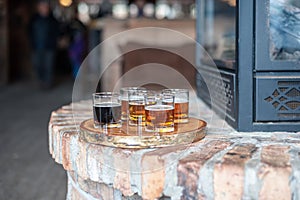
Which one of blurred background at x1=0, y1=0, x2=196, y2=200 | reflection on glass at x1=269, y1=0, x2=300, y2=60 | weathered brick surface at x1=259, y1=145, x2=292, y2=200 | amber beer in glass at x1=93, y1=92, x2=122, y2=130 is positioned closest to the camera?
weathered brick surface at x1=259, y1=145, x2=292, y2=200

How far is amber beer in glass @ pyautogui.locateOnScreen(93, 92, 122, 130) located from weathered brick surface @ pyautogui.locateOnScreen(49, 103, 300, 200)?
0.32 ft

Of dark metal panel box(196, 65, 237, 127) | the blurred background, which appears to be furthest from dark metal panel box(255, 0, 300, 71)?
the blurred background

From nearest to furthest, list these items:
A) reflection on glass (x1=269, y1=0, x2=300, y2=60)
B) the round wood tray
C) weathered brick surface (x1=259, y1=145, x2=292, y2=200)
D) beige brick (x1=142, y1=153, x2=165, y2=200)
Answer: weathered brick surface (x1=259, y1=145, x2=292, y2=200), beige brick (x1=142, y1=153, x2=165, y2=200), the round wood tray, reflection on glass (x1=269, y1=0, x2=300, y2=60)

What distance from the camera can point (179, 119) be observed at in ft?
5.32

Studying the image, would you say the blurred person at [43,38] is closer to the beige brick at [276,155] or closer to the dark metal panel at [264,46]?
the dark metal panel at [264,46]

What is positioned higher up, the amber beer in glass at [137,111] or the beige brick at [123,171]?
the amber beer in glass at [137,111]

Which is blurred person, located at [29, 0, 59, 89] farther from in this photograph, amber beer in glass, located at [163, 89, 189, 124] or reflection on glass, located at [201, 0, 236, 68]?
amber beer in glass, located at [163, 89, 189, 124]

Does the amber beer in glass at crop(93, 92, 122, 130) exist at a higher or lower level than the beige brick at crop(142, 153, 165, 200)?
higher

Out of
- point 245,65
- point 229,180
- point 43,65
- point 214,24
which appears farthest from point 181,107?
point 43,65

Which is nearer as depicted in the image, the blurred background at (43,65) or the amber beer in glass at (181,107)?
the amber beer in glass at (181,107)

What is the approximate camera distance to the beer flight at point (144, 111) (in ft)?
4.75

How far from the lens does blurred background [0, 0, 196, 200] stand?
121 inches

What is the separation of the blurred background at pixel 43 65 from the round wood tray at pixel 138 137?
51.2 inches

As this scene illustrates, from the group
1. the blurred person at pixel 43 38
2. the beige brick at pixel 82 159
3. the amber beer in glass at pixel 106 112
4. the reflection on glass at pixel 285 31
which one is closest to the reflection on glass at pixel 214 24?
the reflection on glass at pixel 285 31
